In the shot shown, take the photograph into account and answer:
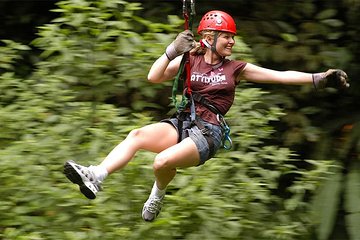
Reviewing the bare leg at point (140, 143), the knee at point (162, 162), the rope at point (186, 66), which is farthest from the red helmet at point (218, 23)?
the knee at point (162, 162)

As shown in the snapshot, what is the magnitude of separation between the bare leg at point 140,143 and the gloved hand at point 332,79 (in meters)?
0.89

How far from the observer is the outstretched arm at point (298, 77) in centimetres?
523

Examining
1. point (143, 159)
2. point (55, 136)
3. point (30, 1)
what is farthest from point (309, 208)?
point (30, 1)

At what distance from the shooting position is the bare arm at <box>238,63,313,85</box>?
5.34 m

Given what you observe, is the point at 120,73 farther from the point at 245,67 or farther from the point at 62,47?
the point at 245,67

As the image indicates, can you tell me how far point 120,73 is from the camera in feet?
26.8

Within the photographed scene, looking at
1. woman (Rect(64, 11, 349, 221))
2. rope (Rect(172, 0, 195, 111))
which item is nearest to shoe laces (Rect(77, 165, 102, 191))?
woman (Rect(64, 11, 349, 221))

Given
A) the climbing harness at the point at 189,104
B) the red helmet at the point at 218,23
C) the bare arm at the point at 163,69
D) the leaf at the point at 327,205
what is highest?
the red helmet at the point at 218,23

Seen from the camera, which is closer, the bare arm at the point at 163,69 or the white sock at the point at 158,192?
the bare arm at the point at 163,69

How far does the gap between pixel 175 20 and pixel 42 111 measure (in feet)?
4.73

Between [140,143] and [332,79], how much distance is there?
118cm

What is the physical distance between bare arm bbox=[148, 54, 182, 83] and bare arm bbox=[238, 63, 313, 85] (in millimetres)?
394

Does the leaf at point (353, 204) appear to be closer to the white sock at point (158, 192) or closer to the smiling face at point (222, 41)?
the white sock at point (158, 192)

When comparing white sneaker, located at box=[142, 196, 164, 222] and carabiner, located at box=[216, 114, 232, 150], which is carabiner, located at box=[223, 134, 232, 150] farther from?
white sneaker, located at box=[142, 196, 164, 222]
